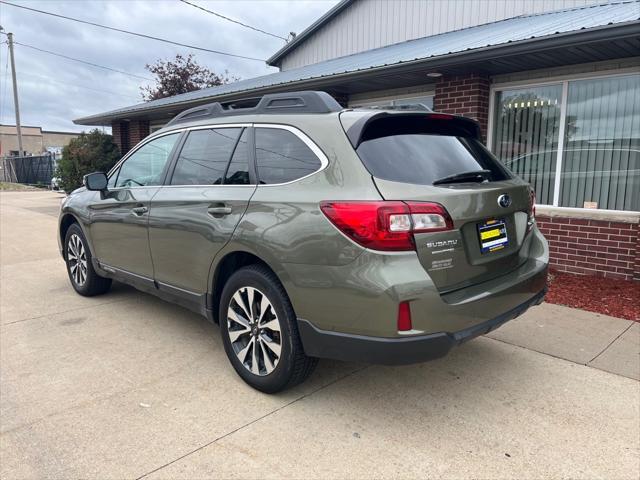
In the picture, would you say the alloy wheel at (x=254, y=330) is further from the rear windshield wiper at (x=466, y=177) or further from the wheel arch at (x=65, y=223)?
the wheel arch at (x=65, y=223)

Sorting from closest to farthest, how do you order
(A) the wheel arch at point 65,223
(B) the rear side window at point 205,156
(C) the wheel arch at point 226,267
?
1. (C) the wheel arch at point 226,267
2. (B) the rear side window at point 205,156
3. (A) the wheel arch at point 65,223

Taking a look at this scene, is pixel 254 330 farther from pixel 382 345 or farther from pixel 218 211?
pixel 382 345

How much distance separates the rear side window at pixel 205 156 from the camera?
3.45 m

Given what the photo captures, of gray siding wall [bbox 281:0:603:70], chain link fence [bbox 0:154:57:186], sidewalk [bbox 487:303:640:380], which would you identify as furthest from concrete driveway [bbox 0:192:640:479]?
chain link fence [bbox 0:154:57:186]

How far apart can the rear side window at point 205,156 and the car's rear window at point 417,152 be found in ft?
3.78

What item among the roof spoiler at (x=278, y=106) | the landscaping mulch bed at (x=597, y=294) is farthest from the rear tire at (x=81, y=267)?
the landscaping mulch bed at (x=597, y=294)

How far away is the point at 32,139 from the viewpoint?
60.8 meters

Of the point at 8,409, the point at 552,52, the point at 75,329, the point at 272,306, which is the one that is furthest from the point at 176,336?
the point at 552,52

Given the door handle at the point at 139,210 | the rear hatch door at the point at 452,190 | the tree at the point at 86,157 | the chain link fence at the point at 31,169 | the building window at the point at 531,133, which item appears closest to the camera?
the rear hatch door at the point at 452,190

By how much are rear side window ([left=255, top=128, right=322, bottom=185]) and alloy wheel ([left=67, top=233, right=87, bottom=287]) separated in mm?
2972

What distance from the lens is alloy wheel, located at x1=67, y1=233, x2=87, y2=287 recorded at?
5.22 metres

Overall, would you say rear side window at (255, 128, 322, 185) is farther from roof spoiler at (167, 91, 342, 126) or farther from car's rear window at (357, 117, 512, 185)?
car's rear window at (357, 117, 512, 185)

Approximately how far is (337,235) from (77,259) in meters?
3.98

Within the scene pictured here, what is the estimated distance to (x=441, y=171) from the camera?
2777 millimetres
